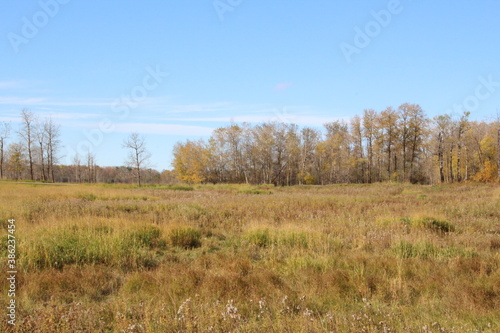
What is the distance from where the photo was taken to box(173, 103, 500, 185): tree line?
56.2 meters

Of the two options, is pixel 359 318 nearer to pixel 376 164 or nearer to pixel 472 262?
pixel 472 262

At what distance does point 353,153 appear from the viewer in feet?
216

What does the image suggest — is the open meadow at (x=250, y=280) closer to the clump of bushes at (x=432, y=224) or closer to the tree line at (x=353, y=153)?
the clump of bushes at (x=432, y=224)

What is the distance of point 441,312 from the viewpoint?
4.33 m

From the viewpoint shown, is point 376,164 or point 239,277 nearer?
point 239,277

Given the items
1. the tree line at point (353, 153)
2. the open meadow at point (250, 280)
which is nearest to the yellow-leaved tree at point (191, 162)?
the tree line at point (353, 153)

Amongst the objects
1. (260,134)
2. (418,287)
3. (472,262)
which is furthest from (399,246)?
(260,134)

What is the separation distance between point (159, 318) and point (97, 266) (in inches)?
131

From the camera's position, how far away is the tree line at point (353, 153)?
5619cm
